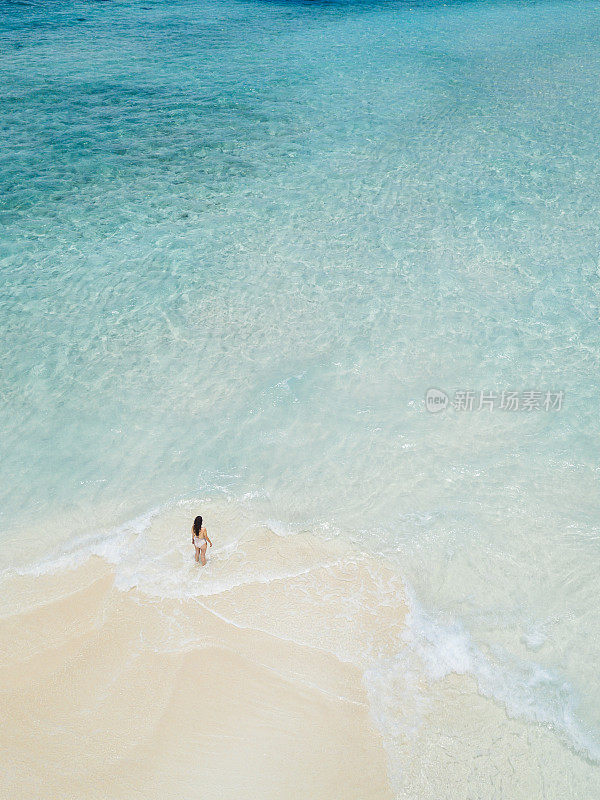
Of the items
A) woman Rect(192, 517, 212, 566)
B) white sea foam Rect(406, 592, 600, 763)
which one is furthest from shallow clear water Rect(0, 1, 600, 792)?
woman Rect(192, 517, 212, 566)

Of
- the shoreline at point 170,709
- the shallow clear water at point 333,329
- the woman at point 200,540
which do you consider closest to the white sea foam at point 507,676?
the shallow clear water at point 333,329

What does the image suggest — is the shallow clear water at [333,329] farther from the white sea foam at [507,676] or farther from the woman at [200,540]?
the woman at [200,540]

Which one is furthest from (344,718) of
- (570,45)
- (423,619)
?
(570,45)

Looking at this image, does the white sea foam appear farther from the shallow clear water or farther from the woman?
the woman

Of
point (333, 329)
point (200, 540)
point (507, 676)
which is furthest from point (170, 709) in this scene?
point (333, 329)

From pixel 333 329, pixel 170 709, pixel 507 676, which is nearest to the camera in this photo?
pixel 170 709

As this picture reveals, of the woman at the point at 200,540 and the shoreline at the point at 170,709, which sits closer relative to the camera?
the shoreline at the point at 170,709

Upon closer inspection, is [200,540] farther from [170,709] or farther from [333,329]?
[333,329]

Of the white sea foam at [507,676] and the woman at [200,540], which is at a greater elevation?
the woman at [200,540]
